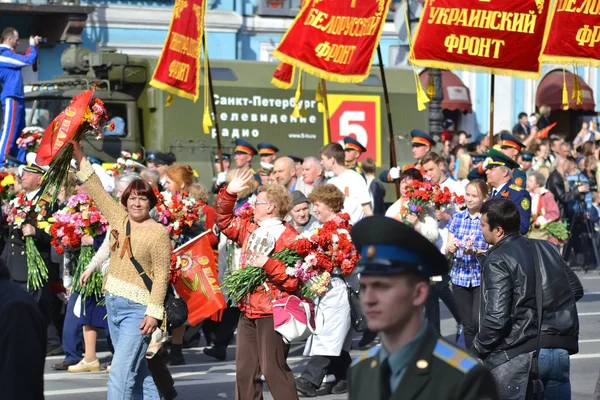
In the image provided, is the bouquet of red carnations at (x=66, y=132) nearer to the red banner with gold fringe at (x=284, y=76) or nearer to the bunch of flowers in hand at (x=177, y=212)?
the bunch of flowers in hand at (x=177, y=212)

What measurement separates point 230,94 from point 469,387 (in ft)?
57.4

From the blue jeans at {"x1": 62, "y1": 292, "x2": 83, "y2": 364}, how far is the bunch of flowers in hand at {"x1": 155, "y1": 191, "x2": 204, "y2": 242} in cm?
107

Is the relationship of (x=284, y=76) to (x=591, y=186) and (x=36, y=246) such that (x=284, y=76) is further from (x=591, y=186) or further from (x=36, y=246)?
(x=591, y=186)

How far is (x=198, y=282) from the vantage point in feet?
31.6

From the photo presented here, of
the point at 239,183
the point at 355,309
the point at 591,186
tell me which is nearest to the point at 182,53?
the point at 355,309

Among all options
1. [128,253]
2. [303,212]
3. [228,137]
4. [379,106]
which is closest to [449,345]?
[128,253]

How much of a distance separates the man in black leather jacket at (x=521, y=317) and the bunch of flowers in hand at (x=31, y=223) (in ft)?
18.8

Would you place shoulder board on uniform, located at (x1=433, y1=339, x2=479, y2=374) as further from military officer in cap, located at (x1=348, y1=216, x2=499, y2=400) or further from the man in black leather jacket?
the man in black leather jacket

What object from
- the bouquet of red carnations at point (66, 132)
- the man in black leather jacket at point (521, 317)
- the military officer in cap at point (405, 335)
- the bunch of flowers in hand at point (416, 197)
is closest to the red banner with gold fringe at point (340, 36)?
the bunch of flowers in hand at point (416, 197)

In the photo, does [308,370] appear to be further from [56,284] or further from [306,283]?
[56,284]

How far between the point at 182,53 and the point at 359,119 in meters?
7.10

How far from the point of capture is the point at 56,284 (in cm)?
1212

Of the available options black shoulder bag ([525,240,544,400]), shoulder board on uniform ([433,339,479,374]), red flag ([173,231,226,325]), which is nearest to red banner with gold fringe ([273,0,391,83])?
red flag ([173,231,226,325])

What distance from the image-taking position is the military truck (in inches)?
746
